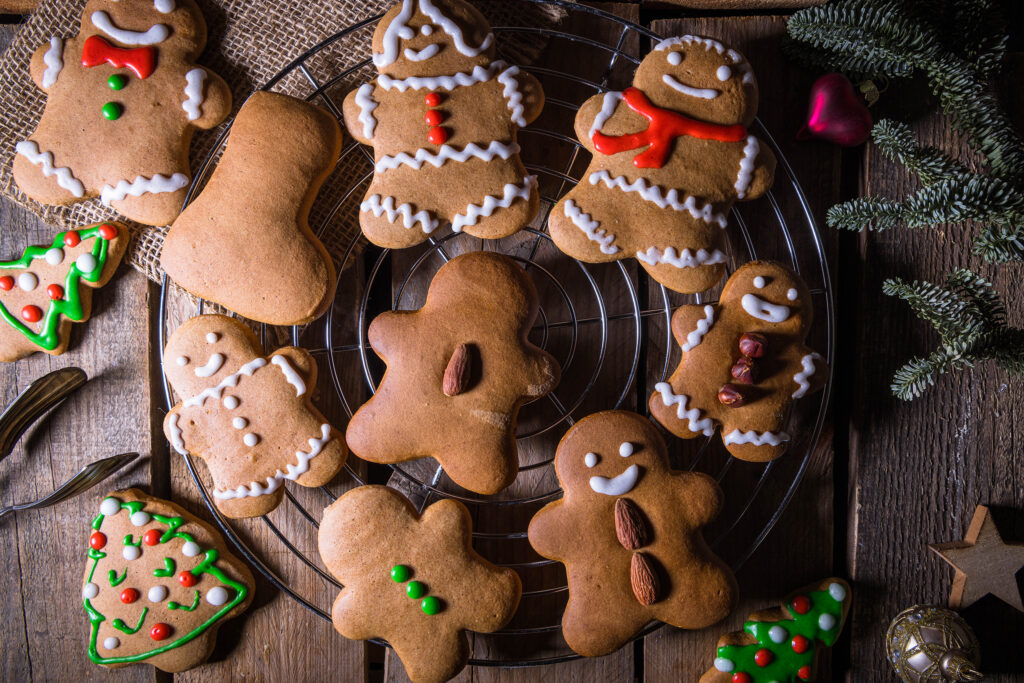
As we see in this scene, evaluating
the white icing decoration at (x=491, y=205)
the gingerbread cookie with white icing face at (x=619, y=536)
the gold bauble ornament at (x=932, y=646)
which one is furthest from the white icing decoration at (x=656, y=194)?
A: the gold bauble ornament at (x=932, y=646)

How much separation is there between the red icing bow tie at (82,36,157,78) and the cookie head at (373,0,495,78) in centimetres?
40

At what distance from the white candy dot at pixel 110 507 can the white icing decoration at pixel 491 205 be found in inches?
32.1

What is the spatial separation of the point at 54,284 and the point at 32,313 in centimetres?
7

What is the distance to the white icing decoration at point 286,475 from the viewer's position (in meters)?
1.17

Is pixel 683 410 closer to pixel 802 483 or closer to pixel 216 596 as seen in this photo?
pixel 802 483

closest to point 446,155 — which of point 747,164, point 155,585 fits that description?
point 747,164

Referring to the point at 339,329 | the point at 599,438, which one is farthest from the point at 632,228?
the point at 339,329

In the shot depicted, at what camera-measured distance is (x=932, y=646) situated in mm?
1188

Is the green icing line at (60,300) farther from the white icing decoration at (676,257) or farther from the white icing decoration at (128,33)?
the white icing decoration at (676,257)

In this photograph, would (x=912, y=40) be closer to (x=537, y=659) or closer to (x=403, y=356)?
(x=403, y=356)

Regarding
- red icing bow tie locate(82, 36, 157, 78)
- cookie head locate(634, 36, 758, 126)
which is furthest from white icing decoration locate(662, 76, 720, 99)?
red icing bow tie locate(82, 36, 157, 78)

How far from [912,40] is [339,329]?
109cm

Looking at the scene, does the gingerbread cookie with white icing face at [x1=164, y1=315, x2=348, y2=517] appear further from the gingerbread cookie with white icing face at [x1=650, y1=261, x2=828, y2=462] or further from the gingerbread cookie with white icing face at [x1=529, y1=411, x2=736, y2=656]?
the gingerbread cookie with white icing face at [x1=650, y1=261, x2=828, y2=462]

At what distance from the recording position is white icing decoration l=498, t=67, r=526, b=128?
1.14 m
